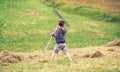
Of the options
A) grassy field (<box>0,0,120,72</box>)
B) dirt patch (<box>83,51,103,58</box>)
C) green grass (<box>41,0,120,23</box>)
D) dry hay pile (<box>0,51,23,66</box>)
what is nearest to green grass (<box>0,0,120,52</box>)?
grassy field (<box>0,0,120,72</box>)

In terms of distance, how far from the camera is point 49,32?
31203 millimetres

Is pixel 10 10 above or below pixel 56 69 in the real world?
below

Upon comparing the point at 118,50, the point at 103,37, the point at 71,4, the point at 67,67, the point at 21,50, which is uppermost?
the point at 67,67

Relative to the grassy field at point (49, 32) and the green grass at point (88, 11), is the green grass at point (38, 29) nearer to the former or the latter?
the grassy field at point (49, 32)

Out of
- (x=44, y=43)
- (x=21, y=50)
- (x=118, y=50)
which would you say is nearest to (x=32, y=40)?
(x=44, y=43)

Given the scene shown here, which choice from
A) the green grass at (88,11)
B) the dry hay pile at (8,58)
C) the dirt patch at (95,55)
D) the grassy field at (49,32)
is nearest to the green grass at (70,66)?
the grassy field at (49,32)

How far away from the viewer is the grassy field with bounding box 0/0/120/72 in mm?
15336

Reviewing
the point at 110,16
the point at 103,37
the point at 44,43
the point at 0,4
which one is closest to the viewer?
the point at 44,43

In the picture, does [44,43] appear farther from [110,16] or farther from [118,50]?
[110,16]

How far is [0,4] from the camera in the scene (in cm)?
4078

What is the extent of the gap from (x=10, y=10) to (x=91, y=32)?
1073 cm

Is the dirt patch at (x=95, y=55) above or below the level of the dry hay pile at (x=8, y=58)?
below

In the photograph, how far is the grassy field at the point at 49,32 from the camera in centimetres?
1534

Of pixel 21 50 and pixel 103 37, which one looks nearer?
pixel 21 50
